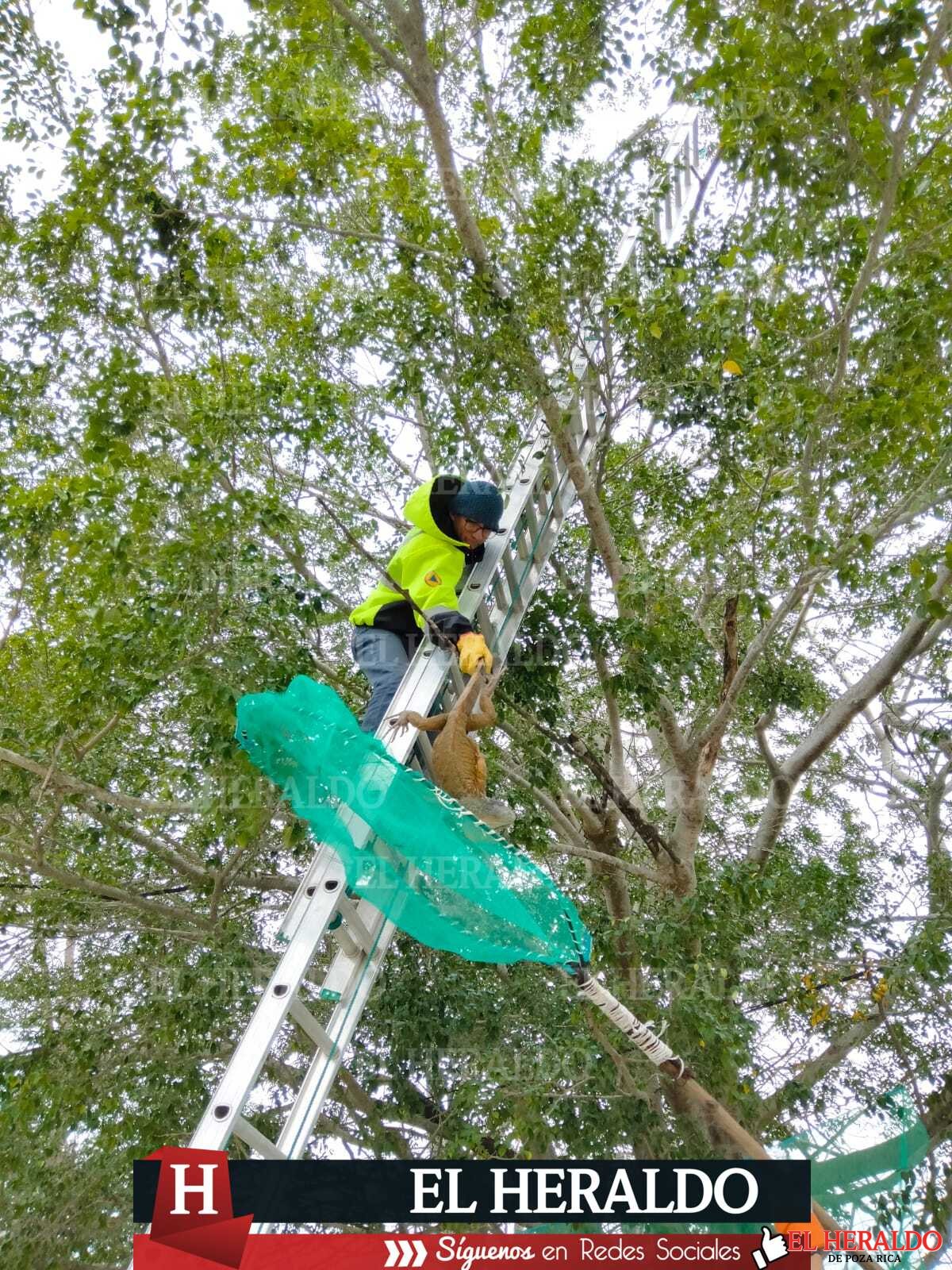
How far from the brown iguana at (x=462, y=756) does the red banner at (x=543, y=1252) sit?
1.28 metres

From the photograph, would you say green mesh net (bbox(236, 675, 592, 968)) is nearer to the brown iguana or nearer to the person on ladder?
the brown iguana

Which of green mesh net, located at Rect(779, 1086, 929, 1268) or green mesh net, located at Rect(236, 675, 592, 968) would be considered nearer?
green mesh net, located at Rect(236, 675, 592, 968)

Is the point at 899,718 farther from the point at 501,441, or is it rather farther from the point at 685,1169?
Answer: the point at 685,1169

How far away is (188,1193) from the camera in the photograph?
8.62 feet

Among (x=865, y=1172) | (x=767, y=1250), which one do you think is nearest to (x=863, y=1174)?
(x=865, y=1172)

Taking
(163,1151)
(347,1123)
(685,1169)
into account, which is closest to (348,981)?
(163,1151)

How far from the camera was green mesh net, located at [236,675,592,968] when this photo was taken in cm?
295

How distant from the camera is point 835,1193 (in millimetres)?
4555

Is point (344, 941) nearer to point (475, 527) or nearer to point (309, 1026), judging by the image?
point (309, 1026)

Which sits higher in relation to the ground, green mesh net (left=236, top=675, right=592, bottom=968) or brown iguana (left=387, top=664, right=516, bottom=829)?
brown iguana (left=387, top=664, right=516, bottom=829)

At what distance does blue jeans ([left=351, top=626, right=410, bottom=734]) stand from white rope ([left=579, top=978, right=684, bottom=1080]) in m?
1.18

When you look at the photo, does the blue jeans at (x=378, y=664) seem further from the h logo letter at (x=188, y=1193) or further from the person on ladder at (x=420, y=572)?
the h logo letter at (x=188, y=1193)

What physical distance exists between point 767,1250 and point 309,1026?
185 cm

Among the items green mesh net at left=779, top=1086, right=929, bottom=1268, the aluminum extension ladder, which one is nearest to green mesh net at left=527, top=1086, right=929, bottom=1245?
green mesh net at left=779, top=1086, right=929, bottom=1268
